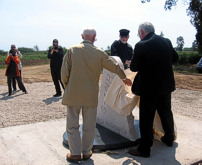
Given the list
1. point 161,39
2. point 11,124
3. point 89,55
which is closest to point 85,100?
point 89,55

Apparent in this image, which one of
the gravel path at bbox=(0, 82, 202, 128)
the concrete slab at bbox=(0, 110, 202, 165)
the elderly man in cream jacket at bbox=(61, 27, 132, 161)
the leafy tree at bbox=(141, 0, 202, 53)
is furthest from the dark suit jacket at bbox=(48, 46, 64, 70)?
the leafy tree at bbox=(141, 0, 202, 53)

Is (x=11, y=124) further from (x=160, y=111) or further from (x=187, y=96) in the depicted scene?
(x=187, y=96)

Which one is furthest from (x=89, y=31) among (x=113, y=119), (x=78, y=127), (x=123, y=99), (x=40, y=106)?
(x=40, y=106)

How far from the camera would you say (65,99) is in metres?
3.08

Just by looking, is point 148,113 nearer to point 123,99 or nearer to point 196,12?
point 123,99

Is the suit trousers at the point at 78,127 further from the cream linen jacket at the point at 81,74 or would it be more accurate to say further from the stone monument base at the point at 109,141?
the stone monument base at the point at 109,141

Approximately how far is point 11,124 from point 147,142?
328 centimetres

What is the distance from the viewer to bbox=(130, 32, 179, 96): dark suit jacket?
126 inches

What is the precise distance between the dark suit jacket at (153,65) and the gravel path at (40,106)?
2.83 metres

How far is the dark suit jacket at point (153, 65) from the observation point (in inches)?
126

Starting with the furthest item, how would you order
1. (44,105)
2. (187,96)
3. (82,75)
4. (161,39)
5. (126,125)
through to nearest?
(187,96), (44,105), (126,125), (161,39), (82,75)

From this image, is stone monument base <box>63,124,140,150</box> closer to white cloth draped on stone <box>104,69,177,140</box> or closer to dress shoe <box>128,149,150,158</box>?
dress shoe <box>128,149,150,158</box>

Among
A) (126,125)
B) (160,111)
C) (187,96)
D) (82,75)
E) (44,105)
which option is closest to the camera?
(82,75)

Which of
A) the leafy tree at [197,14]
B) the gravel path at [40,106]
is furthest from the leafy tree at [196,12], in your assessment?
the gravel path at [40,106]
